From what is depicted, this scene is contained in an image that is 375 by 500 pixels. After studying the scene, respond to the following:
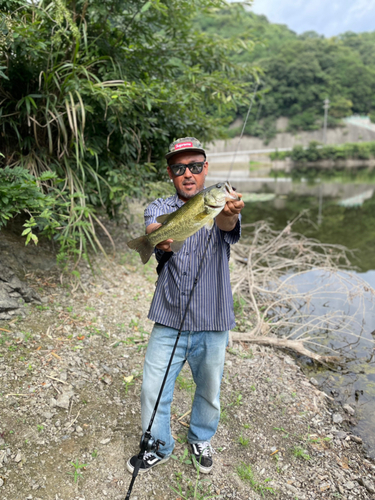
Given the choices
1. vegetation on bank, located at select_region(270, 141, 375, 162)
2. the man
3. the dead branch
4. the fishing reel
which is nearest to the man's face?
the man

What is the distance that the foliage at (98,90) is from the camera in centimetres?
447

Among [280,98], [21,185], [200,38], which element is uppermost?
[280,98]

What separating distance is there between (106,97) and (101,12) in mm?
1322

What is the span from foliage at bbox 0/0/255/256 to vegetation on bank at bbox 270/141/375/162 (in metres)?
52.9

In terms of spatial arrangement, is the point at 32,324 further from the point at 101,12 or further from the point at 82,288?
the point at 101,12

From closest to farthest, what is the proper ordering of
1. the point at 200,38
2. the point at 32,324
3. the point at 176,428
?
1. the point at 176,428
2. the point at 32,324
3. the point at 200,38

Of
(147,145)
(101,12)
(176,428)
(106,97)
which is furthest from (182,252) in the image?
(147,145)

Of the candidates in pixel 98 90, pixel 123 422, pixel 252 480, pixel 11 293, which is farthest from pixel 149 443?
pixel 98 90

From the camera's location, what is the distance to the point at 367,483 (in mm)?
2906

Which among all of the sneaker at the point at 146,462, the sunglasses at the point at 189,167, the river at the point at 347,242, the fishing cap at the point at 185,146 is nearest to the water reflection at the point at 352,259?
the river at the point at 347,242

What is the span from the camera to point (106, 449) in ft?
9.37

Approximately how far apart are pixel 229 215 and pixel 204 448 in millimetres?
1883

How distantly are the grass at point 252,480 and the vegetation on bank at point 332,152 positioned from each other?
57722mm

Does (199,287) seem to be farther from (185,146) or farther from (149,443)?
(149,443)
